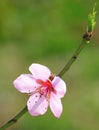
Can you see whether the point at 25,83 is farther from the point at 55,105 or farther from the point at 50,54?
the point at 50,54

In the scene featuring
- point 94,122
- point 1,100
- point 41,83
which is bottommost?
point 1,100

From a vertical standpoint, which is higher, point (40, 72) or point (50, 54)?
point (40, 72)

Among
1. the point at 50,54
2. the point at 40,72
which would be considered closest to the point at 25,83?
the point at 40,72

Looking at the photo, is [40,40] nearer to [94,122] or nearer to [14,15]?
[14,15]

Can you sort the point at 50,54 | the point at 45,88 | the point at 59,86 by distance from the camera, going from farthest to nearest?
the point at 50,54
the point at 45,88
the point at 59,86

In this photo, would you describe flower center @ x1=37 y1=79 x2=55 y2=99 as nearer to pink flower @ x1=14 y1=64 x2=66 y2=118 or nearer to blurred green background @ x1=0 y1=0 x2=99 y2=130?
pink flower @ x1=14 y1=64 x2=66 y2=118

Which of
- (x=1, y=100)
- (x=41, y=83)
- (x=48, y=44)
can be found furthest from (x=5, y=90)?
(x=41, y=83)

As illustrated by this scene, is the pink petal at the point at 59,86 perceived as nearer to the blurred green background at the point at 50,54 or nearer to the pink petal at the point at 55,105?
the pink petal at the point at 55,105
